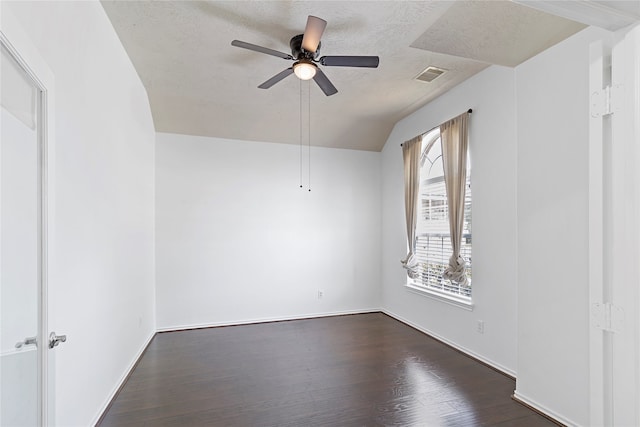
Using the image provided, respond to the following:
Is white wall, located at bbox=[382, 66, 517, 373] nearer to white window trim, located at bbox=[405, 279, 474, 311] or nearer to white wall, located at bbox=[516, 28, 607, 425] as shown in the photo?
white window trim, located at bbox=[405, 279, 474, 311]

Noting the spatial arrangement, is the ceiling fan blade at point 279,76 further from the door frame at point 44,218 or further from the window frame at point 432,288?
the window frame at point 432,288

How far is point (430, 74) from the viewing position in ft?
11.5

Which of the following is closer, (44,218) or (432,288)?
(44,218)

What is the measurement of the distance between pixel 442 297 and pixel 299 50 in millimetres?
3189

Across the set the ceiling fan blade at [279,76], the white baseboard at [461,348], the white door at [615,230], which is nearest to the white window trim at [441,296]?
the white baseboard at [461,348]

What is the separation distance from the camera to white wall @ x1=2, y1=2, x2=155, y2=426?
1.70 meters

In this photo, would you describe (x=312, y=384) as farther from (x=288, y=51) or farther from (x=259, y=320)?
(x=288, y=51)

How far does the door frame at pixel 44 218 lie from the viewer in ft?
4.48

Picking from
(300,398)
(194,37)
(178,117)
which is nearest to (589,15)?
(194,37)

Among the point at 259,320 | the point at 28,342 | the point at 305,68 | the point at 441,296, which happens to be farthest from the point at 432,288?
the point at 28,342

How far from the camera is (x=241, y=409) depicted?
2.50 m

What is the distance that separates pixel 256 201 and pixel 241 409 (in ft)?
9.79

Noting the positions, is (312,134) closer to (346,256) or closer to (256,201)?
(256,201)

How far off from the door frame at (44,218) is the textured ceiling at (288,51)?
4.42ft
